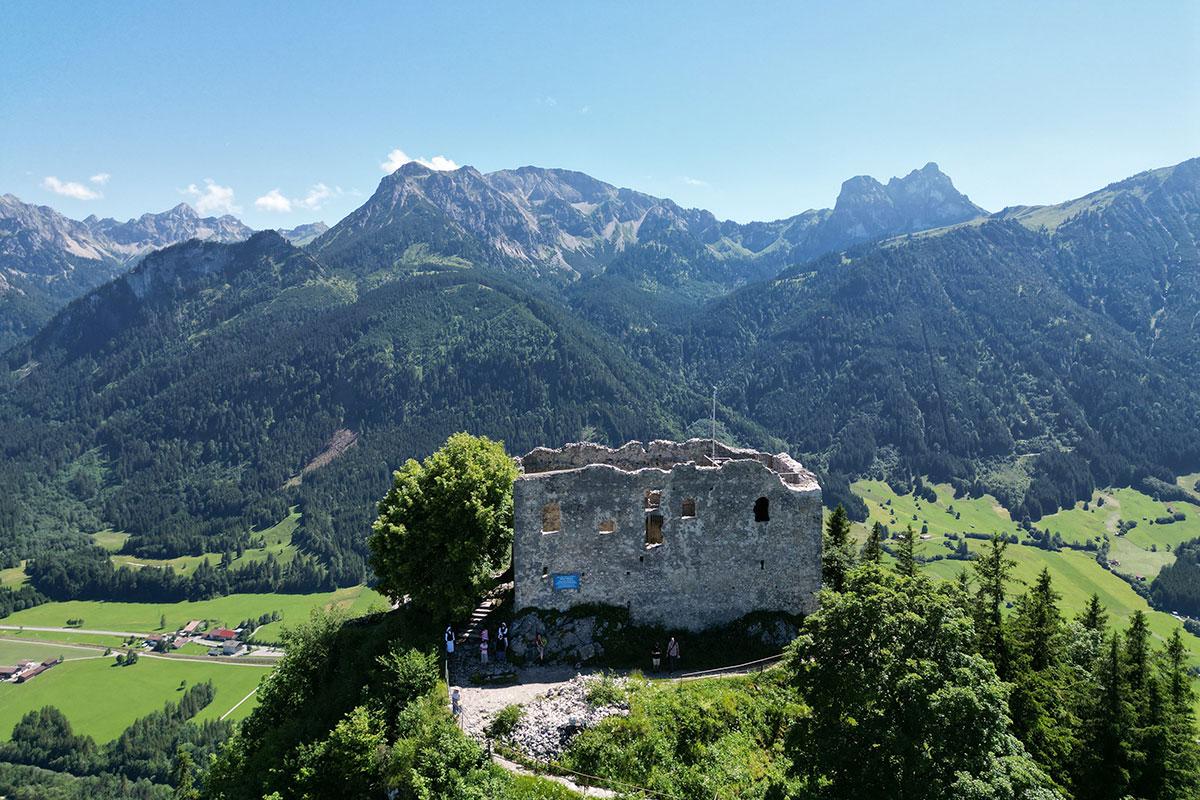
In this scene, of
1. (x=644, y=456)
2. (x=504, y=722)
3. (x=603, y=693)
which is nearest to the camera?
(x=504, y=722)

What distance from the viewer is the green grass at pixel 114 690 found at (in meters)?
168

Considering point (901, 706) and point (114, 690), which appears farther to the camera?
point (114, 690)

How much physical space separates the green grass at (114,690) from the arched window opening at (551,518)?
16621 centimetres

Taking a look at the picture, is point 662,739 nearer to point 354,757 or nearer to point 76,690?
point 354,757

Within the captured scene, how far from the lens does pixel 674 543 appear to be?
131 feet

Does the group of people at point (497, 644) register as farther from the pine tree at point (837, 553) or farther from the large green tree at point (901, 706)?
the pine tree at point (837, 553)

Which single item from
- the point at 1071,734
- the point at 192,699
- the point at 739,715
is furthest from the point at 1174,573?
the point at 192,699

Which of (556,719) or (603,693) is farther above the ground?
(603,693)

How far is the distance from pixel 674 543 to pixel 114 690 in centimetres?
21059

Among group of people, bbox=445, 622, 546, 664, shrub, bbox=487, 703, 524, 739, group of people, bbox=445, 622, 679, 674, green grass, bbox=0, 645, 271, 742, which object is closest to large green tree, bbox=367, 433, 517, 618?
group of people, bbox=445, 622, 546, 664

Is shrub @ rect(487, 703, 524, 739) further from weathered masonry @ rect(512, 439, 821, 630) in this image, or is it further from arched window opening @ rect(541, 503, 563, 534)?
arched window opening @ rect(541, 503, 563, 534)

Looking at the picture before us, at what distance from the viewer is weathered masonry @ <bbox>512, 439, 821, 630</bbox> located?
39156 mm

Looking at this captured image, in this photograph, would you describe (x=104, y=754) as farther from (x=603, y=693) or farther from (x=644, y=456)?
(x=603, y=693)

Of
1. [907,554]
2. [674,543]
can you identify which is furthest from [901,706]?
[907,554]
